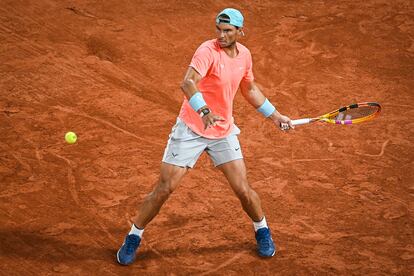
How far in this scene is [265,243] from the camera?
24.4 ft

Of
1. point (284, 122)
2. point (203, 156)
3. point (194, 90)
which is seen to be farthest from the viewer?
point (203, 156)

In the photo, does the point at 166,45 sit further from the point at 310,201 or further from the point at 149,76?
the point at 310,201

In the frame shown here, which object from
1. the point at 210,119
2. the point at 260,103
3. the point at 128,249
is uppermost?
the point at 210,119

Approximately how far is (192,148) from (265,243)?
1.34m

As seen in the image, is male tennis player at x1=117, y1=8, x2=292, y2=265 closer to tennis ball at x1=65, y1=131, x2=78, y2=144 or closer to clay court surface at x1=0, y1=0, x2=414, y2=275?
clay court surface at x1=0, y1=0, x2=414, y2=275

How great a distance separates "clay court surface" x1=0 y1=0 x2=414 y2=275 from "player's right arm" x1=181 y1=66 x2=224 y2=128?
69.3 inches

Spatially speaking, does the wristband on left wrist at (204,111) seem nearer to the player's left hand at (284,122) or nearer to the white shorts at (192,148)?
the white shorts at (192,148)

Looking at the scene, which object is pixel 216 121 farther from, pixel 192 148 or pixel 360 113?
pixel 360 113

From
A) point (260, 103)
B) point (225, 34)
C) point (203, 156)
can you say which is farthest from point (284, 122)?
point (203, 156)

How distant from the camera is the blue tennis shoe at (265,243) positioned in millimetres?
7445

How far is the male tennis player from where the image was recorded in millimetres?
6531

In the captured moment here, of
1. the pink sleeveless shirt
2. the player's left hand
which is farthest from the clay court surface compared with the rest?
the pink sleeveless shirt

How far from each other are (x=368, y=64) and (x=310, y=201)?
4.10 metres

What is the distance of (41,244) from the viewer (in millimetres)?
7438
